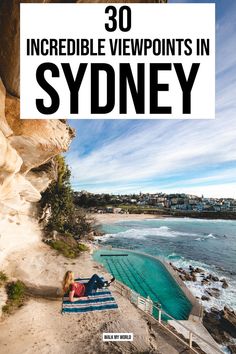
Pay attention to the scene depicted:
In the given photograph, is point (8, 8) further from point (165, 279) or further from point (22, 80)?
point (165, 279)

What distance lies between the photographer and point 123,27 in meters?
4.73

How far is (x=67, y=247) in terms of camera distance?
17.0 m

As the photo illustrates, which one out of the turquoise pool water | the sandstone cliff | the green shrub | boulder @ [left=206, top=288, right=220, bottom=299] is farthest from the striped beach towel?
boulder @ [left=206, top=288, right=220, bottom=299]

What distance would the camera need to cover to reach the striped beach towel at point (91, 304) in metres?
8.82

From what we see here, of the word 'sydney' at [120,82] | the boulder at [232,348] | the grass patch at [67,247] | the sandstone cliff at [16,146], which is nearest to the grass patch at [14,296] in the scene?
the sandstone cliff at [16,146]

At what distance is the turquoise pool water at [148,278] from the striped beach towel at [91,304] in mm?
6557

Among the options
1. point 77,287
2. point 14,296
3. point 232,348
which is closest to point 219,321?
point 232,348

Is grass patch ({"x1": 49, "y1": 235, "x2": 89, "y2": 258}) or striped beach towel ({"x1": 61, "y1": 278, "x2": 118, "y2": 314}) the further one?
grass patch ({"x1": 49, "y1": 235, "x2": 89, "y2": 258})

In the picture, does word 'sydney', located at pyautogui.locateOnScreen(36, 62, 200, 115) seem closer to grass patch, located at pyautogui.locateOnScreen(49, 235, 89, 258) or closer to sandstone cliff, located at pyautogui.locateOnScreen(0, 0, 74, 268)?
sandstone cliff, located at pyautogui.locateOnScreen(0, 0, 74, 268)

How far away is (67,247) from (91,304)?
27.4 feet

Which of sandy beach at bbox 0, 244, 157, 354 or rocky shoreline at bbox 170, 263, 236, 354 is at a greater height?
sandy beach at bbox 0, 244, 157, 354

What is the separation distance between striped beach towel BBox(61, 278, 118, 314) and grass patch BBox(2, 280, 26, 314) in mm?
1679

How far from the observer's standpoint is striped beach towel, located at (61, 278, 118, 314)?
8.82 m

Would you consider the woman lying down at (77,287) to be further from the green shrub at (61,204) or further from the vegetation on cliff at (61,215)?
the green shrub at (61,204)
